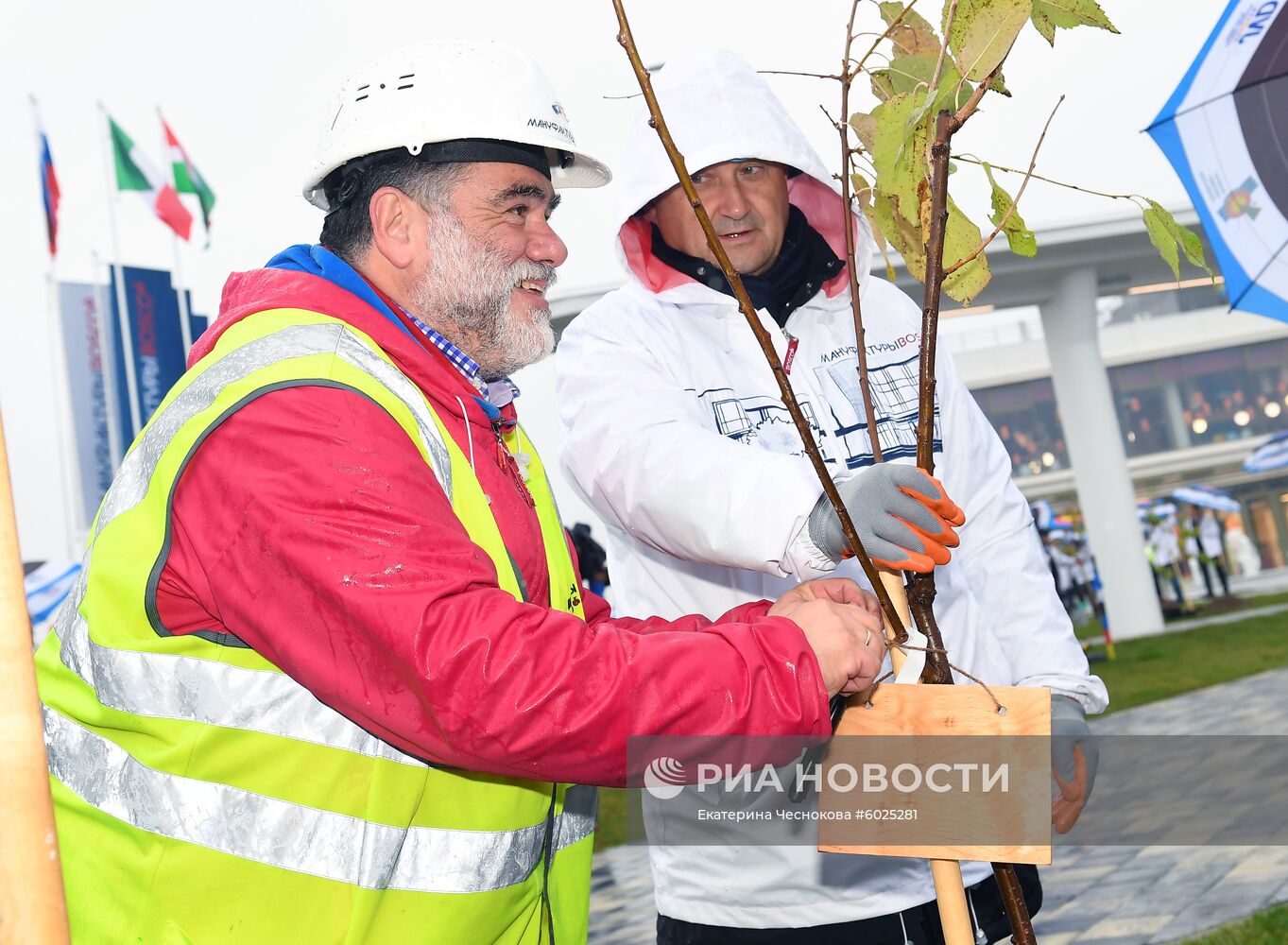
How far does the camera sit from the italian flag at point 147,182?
25000 mm

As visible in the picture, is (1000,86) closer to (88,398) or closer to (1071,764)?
(1071,764)

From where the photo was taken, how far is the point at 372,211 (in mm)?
2381

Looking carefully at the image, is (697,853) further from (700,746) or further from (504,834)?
(700,746)

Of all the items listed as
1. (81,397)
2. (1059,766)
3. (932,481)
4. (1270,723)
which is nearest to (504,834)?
(932,481)

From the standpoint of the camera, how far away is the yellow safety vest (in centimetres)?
178

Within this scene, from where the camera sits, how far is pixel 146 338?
2362 cm

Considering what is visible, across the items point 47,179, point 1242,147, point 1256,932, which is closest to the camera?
point 1256,932

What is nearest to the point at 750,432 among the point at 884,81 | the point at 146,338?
the point at 884,81

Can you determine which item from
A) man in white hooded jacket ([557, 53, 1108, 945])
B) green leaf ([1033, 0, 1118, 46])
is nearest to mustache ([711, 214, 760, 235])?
man in white hooded jacket ([557, 53, 1108, 945])

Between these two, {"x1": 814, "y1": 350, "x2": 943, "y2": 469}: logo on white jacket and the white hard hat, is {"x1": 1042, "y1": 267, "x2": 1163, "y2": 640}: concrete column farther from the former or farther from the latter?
the white hard hat

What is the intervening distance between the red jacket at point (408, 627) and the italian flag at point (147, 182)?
25623 millimetres

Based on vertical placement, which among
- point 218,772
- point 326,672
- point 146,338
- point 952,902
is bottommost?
point 952,902

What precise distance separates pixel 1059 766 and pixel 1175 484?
6316cm

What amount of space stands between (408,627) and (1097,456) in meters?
22.0
